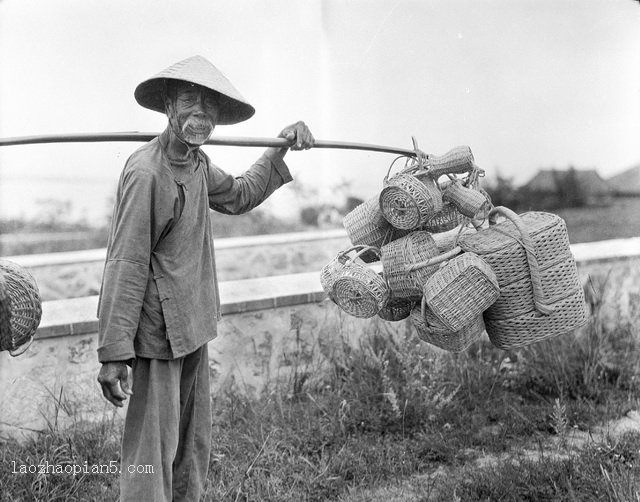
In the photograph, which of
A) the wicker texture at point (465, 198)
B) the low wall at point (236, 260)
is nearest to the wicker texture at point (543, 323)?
the wicker texture at point (465, 198)

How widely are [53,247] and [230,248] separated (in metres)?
5.42

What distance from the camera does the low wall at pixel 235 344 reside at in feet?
11.3

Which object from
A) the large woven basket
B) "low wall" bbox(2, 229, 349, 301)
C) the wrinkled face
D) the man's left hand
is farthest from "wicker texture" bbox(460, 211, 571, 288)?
"low wall" bbox(2, 229, 349, 301)

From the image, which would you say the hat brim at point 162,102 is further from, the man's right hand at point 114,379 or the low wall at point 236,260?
the low wall at point 236,260

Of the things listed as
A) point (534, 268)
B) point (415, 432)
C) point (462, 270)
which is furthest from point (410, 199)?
point (415, 432)

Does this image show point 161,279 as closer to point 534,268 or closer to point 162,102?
point 162,102

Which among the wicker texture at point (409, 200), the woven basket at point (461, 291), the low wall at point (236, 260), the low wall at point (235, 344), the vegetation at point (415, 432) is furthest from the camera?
the low wall at point (236, 260)

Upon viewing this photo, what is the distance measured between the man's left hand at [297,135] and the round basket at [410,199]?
0.40 metres

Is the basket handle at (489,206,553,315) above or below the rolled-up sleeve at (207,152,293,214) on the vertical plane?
below

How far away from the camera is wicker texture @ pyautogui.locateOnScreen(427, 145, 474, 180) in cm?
275

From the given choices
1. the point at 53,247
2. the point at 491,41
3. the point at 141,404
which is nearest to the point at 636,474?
the point at 141,404

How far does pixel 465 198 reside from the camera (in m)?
2.81

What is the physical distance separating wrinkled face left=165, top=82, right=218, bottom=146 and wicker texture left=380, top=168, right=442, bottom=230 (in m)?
0.80

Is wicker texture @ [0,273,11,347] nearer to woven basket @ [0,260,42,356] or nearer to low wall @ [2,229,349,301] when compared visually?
woven basket @ [0,260,42,356]
